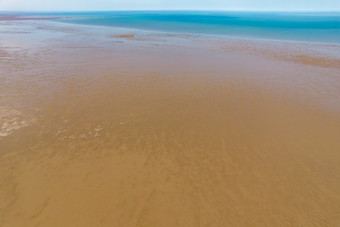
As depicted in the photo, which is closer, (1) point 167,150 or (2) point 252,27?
(1) point 167,150

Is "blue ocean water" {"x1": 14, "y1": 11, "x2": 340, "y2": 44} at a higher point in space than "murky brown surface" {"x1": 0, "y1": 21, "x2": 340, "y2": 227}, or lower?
higher

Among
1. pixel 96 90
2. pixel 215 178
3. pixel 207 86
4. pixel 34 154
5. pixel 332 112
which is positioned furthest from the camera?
pixel 207 86

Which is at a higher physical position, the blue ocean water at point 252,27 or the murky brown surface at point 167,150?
the blue ocean water at point 252,27

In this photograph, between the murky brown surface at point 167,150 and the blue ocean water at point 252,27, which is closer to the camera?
the murky brown surface at point 167,150

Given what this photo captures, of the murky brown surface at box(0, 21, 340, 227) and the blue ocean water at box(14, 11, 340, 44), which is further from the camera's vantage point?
the blue ocean water at box(14, 11, 340, 44)

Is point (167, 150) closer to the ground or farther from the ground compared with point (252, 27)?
closer to the ground

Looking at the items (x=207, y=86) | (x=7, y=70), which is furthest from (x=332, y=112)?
(x=7, y=70)

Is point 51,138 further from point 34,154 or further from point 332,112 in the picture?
point 332,112

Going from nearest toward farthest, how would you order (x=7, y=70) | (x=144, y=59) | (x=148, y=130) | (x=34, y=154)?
(x=34, y=154), (x=148, y=130), (x=7, y=70), (x=144, y=59)
